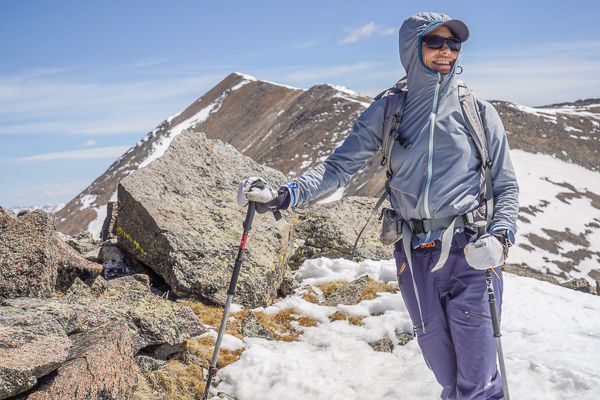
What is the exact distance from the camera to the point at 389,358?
6.08m

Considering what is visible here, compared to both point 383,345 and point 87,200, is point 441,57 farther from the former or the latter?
point 87,200

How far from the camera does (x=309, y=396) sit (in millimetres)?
5016

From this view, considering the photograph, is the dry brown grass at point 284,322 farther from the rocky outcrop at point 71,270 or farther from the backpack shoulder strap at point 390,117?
the backpack shoulder strap at point 390,117

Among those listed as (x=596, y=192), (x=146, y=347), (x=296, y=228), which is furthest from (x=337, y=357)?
(x=596, y=192)

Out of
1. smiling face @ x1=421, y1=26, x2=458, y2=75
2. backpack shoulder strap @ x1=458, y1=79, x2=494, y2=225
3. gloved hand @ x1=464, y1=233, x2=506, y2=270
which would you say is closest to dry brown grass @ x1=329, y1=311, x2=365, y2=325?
backpack shoulder strap @ x1=458, y1=79, x2=494, y2=225

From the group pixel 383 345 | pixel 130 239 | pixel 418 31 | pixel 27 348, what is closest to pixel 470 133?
pixel 418 31

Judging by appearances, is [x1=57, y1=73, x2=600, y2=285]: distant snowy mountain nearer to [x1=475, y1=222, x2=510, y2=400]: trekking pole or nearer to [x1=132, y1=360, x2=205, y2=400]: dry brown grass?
[x1=132, y1=360, x2=205, y2=400]: dry brown grass

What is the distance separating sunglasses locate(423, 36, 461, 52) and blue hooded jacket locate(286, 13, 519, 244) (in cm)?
9

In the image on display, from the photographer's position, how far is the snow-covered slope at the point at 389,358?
16.4 feet

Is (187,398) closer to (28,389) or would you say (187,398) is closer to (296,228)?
(28,389)

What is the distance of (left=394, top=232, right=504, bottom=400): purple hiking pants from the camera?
134 inches

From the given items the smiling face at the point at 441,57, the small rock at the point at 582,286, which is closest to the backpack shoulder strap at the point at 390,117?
the smiling face at the point at 441,57

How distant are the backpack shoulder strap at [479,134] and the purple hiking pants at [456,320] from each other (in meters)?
0.41

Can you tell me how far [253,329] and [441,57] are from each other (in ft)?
15.5
